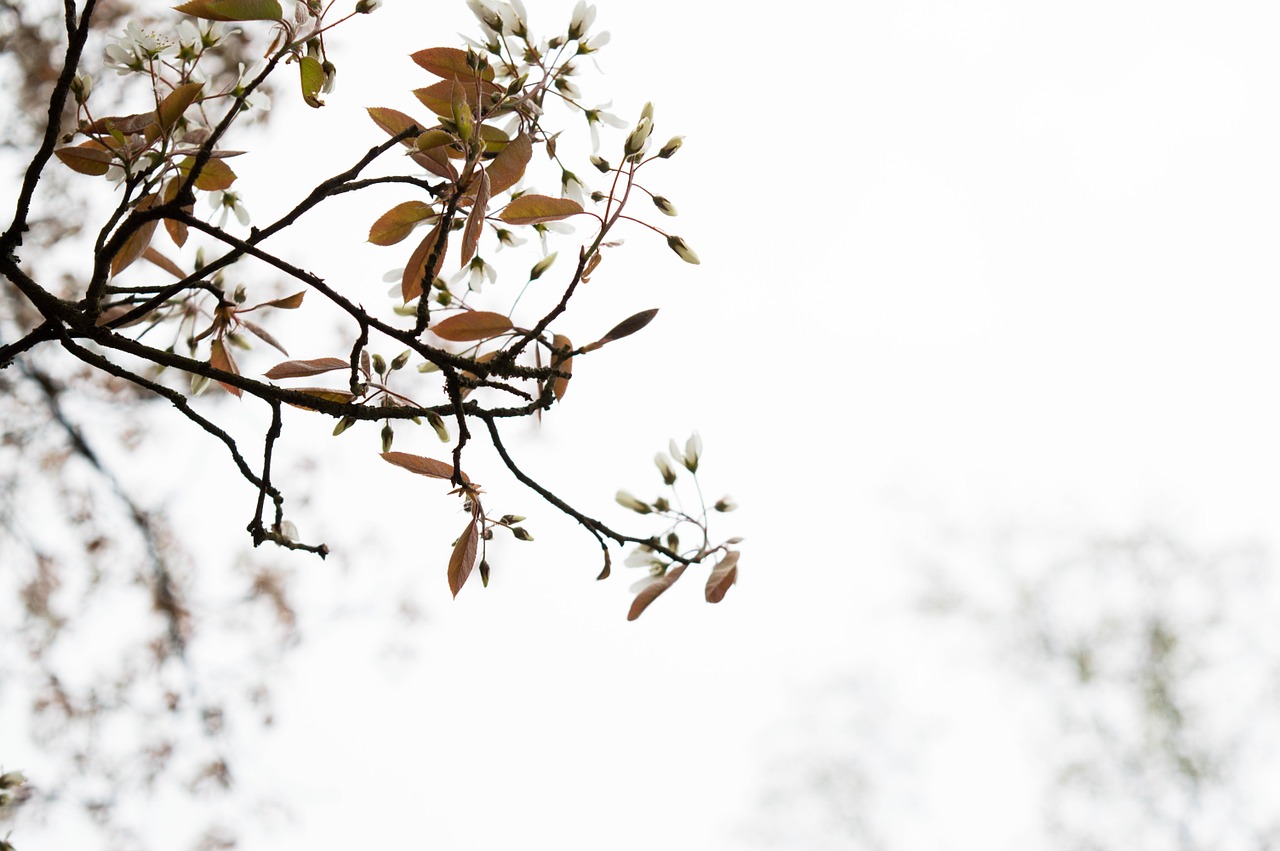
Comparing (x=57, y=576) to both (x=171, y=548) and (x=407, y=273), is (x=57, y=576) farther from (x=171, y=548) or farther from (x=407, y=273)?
(x=407, y=273)

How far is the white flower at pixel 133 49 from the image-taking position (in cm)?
66

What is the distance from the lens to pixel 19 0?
2021 mm

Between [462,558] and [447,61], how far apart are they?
410 millimetres

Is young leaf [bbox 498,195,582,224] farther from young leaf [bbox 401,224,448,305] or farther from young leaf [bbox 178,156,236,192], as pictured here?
young leaf [bbox 178,156,236,192]

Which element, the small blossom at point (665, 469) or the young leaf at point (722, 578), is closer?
the young leaf at point (722, 578)

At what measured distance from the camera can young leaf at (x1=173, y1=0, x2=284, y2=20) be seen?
0.61 metres

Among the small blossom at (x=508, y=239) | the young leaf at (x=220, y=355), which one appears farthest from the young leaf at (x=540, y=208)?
the young leaf at (x=220, y=355)

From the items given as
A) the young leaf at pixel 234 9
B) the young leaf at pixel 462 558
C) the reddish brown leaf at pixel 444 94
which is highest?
the reddish brown leaf at pixel 444 94

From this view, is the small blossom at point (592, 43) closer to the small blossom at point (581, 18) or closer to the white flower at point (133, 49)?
the small blossom at point (581, 18)

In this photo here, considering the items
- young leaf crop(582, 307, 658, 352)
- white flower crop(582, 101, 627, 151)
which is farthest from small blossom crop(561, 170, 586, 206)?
young leaf crop(582, 307, 658, 352)

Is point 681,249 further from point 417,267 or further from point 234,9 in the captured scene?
point 234,9

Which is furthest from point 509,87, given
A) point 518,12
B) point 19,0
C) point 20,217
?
point 19,0

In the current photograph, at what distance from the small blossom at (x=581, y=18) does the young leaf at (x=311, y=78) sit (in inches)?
7.9

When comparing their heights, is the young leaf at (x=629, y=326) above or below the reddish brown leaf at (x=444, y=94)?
below
